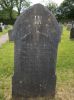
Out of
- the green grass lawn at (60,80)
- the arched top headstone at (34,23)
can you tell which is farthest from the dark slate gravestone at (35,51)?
the green grass lawn at (60,80)

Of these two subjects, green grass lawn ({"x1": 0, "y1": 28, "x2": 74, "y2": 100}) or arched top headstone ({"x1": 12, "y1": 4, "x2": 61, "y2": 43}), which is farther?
green grass lawn ({"x1": 0, "y1": 28, "x2": 74, "y2": 100})

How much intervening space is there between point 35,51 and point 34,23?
0.59 m

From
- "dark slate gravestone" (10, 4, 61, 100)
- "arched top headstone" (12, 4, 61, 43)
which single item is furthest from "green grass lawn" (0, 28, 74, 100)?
"arched top headstone" (12, 4, 61, 43)

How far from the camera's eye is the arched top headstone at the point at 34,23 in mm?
5969

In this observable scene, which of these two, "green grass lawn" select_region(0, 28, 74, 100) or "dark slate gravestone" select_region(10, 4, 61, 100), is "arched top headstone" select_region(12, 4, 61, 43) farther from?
"green grass lawn" select_region(0, 28, 74, 100)

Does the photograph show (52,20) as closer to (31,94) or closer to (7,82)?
(31,94)

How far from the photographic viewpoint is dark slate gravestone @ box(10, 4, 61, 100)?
5.99m

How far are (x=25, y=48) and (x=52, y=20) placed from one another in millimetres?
811

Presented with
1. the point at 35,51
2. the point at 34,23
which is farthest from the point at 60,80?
the point at 34,23

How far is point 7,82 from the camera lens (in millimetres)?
7812

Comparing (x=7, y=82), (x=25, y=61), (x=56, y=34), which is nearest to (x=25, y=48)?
(x=25, y=61)

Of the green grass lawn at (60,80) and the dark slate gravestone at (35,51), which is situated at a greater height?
the dark slate gravestone at (35,51)

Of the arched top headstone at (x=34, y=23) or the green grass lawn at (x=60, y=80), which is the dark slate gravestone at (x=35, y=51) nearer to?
the arched top headstone at (x=34, y=23)

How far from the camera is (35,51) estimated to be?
19.9 ft
